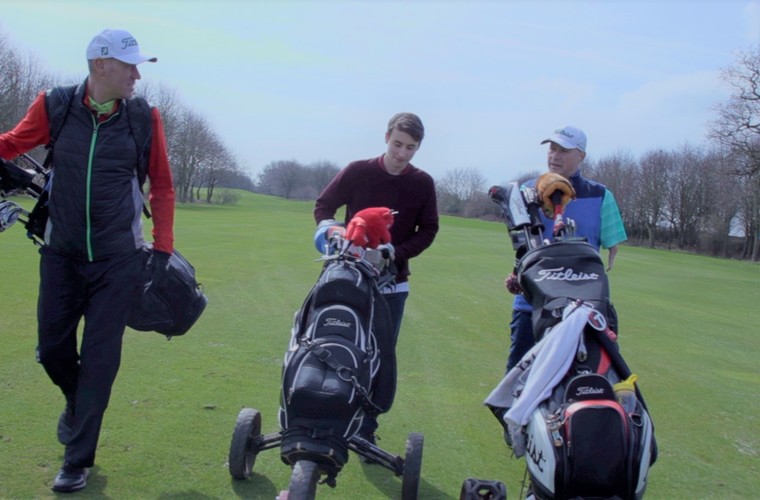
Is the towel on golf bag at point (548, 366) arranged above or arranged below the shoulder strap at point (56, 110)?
below

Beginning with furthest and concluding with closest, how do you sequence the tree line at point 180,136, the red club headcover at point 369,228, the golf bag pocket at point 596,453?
1. the tree line at point 180,136
2. the red club headcover at point 369,228
3. the golf bag pocket at point 596,453

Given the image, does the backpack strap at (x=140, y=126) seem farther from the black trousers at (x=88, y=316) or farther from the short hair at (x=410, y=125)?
the short hair at (x=410, y=125)

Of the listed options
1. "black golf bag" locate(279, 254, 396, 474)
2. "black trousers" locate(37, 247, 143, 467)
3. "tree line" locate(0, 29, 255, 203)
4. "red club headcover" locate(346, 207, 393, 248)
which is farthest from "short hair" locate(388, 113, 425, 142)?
"tree line" locate(0, 29, 255, 203)

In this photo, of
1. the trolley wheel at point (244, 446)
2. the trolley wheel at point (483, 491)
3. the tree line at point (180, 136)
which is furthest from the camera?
the tree line at point (180, 136)

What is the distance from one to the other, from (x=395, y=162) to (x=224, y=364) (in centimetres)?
304

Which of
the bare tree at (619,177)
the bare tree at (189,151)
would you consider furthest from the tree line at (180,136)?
the bare tree at (619,177)

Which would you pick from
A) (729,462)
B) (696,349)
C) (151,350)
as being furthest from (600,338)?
(696,349)

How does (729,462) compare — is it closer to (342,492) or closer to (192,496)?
(342,492)

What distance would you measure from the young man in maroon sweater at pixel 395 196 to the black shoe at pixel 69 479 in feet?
5.87

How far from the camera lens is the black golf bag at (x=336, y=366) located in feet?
11.3

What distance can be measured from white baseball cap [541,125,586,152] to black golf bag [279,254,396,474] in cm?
168

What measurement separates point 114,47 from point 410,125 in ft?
6.14

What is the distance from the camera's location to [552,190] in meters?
4.13

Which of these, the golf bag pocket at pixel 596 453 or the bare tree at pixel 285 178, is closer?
the golf bag pocket at pixel 596 453
